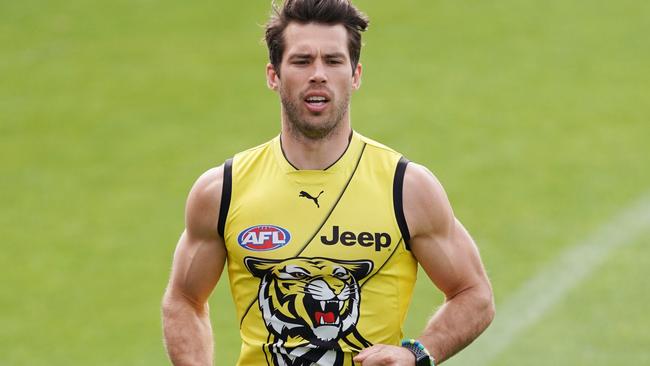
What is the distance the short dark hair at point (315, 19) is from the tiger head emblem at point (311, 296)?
0.89 m

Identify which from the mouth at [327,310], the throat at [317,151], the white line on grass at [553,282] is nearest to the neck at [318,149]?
the throat at [317,151]

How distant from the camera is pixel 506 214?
18188mm

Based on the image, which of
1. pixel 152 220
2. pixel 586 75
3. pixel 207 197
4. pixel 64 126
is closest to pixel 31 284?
pixel 152 220

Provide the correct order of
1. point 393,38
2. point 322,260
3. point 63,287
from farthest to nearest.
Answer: point 393,38, point 63,287, point 322,260

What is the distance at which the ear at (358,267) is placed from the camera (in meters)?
6.64

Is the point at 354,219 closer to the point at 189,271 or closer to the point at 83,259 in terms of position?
the point at 189,271

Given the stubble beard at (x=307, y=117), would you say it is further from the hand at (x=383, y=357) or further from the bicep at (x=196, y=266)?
the hand at (x=383, y=357)

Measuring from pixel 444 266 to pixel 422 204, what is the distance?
336mm

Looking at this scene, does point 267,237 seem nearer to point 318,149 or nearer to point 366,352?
point 318,149

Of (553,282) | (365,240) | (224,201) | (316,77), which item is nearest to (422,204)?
(365,240)

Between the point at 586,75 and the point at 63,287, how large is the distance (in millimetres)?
9070

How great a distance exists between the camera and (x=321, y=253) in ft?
21.8

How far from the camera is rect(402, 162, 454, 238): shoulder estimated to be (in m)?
6.65

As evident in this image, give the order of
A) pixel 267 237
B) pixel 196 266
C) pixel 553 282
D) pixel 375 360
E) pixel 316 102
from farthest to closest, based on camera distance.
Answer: pixel 553 282
pixel 196 266
pixel 267 237
pixel 316 102
pixel 375 360
